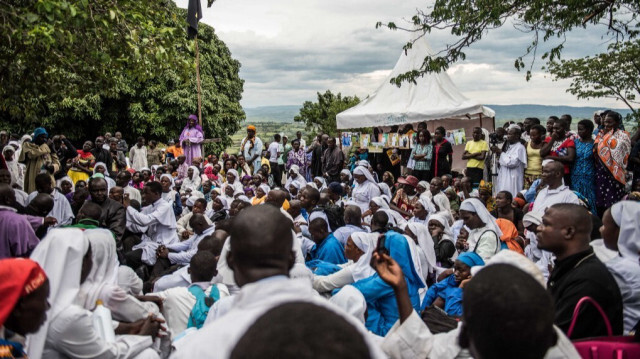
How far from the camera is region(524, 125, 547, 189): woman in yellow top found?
8.44 metres

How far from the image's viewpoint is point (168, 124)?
870 inches

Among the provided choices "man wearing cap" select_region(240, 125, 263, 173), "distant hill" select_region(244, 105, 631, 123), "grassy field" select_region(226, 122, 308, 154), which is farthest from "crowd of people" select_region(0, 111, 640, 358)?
"grassy field" select_region(226, 122, 308, 154)

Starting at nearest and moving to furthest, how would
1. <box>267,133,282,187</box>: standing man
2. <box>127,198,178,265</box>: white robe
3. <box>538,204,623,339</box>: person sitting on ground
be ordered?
1. <box>538,204,623,339</box>: person sitting on ground
2. <box>127,198,178,265</box>: white robe
3. <box>267,133,282,187</box>: standing man

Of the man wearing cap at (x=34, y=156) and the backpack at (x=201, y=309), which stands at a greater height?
the man wearing cap at (x=34, y=156)

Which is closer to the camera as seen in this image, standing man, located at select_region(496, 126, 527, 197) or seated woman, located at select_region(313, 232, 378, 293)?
seated woman, located at select_region(313, 232, 378, 293)

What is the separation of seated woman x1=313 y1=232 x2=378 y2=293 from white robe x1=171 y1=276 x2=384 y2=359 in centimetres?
240

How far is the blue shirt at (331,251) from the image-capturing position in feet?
18.8

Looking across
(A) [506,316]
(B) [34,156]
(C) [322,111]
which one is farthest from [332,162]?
(C) [322,111]

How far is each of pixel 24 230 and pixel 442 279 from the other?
4023 mm

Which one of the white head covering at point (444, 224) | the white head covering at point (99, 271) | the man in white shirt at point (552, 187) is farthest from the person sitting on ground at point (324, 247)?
the white head covering at point (99, 271)

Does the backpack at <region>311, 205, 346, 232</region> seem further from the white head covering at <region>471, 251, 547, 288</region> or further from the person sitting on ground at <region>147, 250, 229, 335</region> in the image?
the white head covering at <region>471, 251, 547, 288</region>

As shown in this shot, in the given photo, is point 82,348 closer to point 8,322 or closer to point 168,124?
point 8,322

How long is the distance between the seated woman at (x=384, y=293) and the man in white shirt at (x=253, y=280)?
5.96 ft

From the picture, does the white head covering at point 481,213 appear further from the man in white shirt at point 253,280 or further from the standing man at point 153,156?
the standing man at point 153,156
